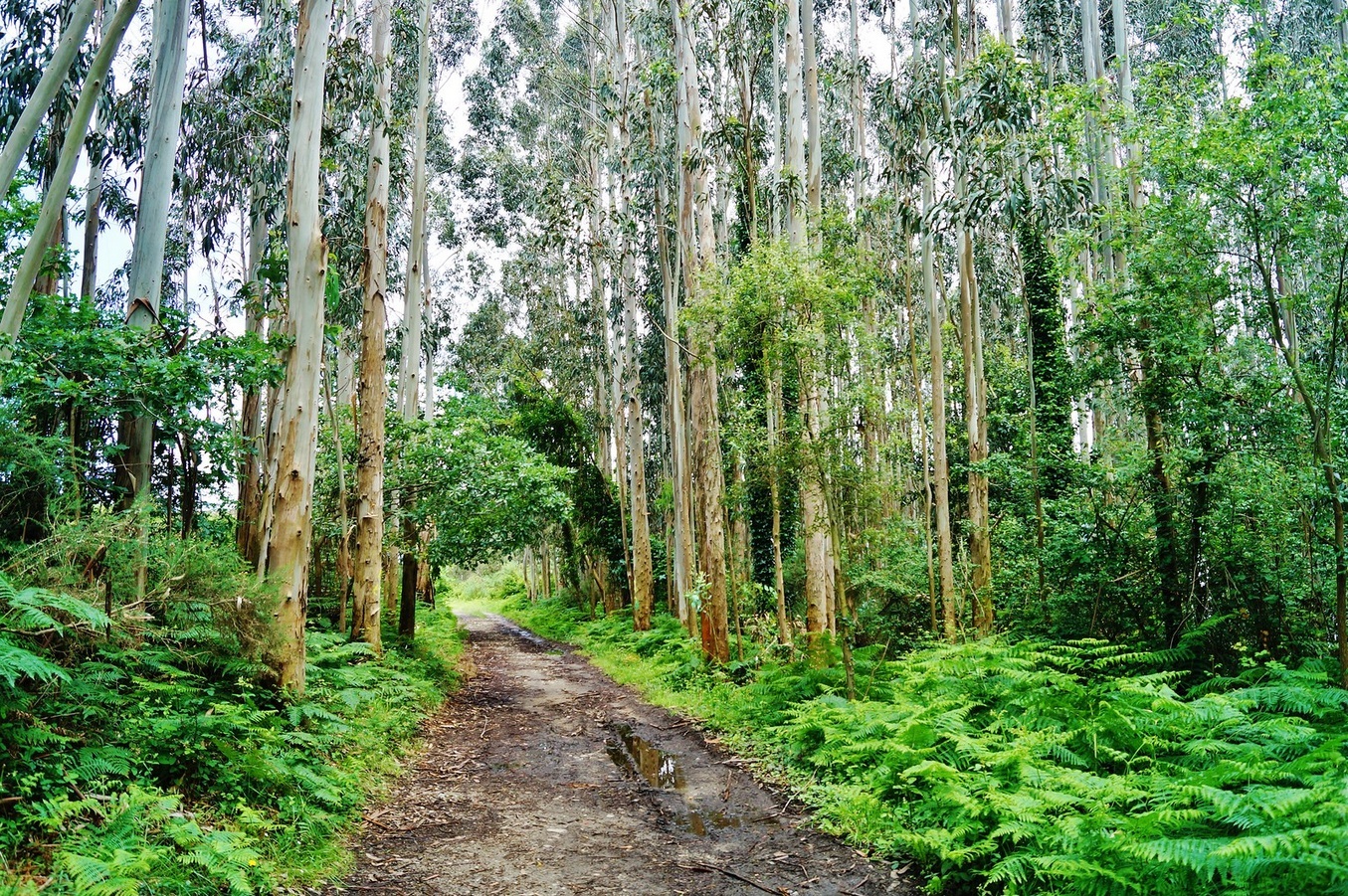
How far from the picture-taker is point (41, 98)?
5.61m

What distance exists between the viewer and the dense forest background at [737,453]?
14.6 ft

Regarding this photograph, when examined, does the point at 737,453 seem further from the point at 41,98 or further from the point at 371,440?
the point at 41,98

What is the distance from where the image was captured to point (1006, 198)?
1066 centimetres

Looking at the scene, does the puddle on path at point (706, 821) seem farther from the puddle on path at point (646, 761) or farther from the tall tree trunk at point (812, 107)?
the tall tree trunk at point (812, 107)

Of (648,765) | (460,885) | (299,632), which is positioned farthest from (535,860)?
(299,632)

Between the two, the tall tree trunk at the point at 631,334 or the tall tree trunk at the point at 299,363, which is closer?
the tall tree trunk at the point at 299,363

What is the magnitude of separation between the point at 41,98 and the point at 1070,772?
7982mm

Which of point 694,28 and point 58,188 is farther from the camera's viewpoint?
point 694,28

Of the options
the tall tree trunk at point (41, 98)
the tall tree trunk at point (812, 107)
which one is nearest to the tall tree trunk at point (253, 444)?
the tall tree trunk at point (41, 98)

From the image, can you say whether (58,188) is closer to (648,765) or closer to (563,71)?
(648,765)

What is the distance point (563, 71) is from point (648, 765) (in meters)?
20.5

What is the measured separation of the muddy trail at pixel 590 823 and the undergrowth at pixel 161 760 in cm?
49

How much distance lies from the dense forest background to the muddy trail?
0.47 m

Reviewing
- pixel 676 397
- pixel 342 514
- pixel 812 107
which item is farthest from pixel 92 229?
pixel 812 107
